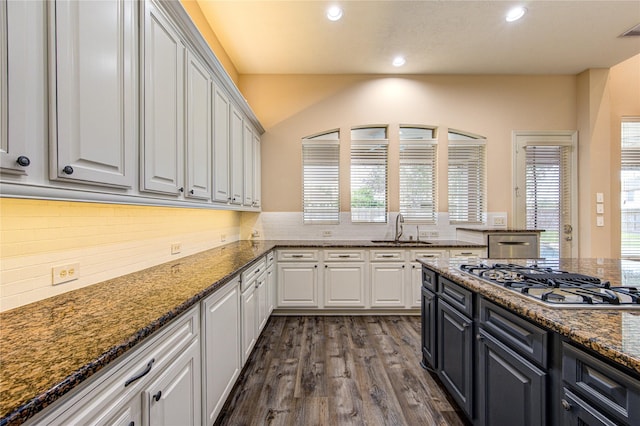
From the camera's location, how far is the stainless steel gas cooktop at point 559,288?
Answer: 1.09 m

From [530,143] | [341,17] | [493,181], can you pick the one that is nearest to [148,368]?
[341,17]

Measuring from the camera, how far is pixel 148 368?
0.94m

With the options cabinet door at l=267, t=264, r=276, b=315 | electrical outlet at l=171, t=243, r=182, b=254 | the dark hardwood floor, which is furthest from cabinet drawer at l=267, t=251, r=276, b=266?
electrical outlet at l=171, t=243, r=182, b=254

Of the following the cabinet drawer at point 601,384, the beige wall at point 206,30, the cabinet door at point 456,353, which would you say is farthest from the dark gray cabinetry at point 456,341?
the beige wall at point 206,30

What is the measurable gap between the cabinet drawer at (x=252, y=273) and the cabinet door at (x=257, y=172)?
3.50 ft

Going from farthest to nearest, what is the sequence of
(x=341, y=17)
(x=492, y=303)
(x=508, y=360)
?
1. (x=341, y=17)
2. (x=492, y=303)
3. (x=508, y=360)

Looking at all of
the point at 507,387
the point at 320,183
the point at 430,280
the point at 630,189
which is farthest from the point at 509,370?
the point at 630,189

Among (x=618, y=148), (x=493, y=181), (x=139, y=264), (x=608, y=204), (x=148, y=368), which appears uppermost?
(x=618, y=148)

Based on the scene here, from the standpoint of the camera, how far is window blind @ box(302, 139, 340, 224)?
4.03 metres

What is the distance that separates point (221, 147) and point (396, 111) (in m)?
2.74

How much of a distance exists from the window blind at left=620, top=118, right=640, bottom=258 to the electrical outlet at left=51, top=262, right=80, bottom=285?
619 cm

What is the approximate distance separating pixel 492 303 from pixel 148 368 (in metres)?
1.53

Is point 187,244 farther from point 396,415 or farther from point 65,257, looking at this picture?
point 396,415

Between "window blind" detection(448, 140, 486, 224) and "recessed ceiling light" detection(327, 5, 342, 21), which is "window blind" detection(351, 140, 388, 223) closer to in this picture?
"window blind" detection(448, 140, 486, 224)
